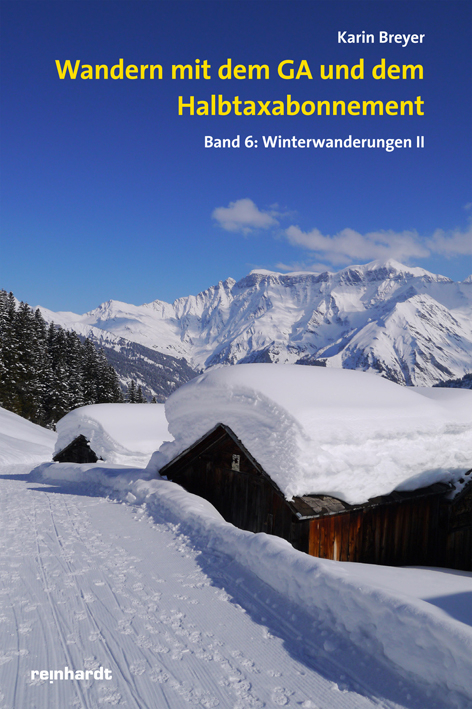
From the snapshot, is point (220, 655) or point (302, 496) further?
point (302, 496)

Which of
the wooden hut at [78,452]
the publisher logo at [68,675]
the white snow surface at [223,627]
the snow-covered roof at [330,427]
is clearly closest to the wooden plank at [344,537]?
the snow-covered roof at [330,427]

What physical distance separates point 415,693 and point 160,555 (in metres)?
4.02

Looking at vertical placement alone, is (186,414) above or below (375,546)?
above

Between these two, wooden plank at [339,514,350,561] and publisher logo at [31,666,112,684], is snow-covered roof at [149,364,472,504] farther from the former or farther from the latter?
publisher logo at [31,666,112,684]

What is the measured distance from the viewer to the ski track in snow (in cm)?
341

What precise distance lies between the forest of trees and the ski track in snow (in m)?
42.0

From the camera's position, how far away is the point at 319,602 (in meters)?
4.56

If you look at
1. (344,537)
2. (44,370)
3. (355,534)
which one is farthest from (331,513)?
(44,370)

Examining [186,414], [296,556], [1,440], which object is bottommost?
[1,440]

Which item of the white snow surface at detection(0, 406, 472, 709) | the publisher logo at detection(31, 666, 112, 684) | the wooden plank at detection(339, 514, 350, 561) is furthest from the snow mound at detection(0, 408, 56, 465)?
the publisher logo at detection(31, 666, 112, 684)

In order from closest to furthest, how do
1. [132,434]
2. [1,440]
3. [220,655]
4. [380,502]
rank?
[220,655] → [380,502] → [132,434] → [1,440]

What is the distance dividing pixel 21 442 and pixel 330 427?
28.9 metres

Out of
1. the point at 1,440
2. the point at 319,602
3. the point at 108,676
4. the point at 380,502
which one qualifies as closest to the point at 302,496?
the point at 380,502

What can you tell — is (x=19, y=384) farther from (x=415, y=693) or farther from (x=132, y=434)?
(x=415, y=693)
